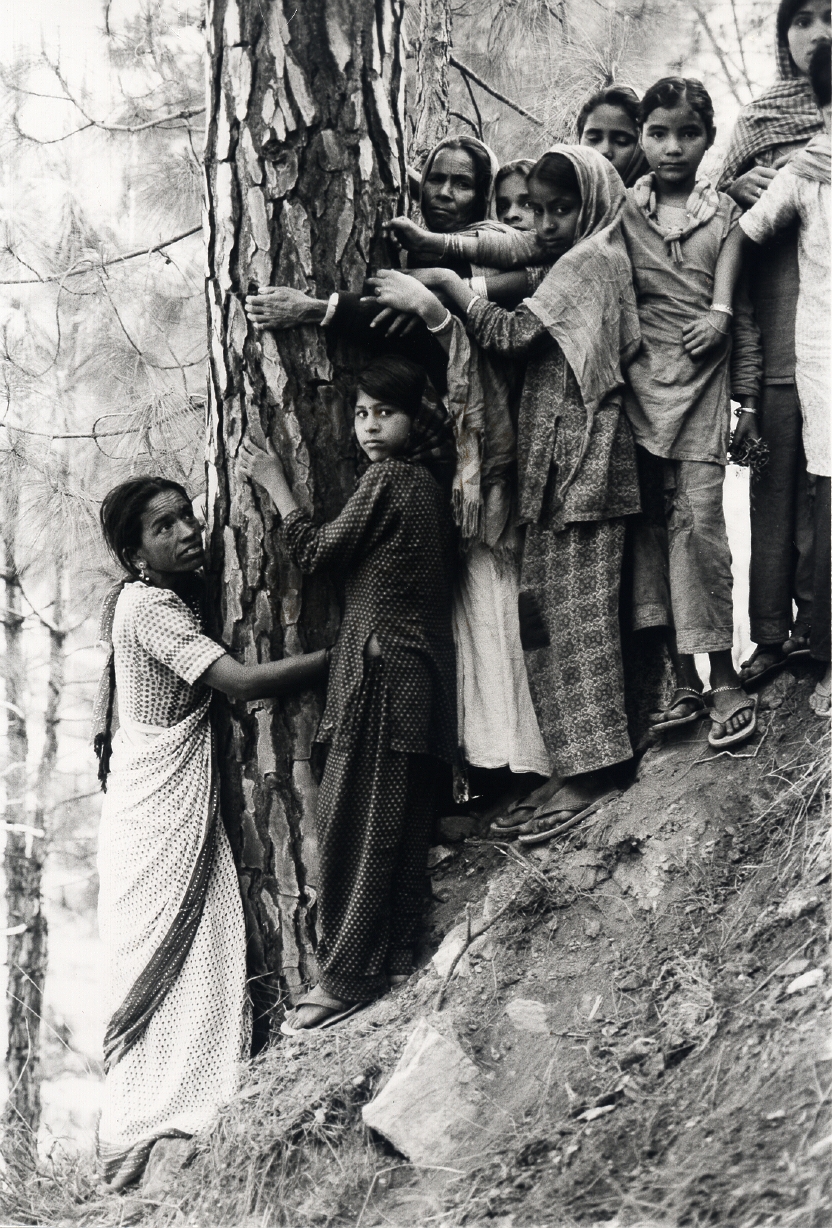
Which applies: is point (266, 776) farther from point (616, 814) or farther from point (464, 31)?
point (464, 31)

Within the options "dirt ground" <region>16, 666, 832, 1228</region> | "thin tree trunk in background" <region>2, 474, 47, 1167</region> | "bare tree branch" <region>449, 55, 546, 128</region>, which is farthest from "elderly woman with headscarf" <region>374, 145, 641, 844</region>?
"thin tree trunk in background" <region>2, 474, 47, 1167</region>

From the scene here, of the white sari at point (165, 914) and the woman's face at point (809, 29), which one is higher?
the woman's face at point (809, 29)

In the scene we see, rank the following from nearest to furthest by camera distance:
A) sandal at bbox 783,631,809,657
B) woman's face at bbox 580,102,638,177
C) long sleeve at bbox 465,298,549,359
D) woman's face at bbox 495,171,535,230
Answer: long sleeve at bbox 465,298,549,359 → sandal at bbox 783,631,809,657 → woman's face at bbox 580,102,638,177 → woman's face at bbox 495,171,535,230

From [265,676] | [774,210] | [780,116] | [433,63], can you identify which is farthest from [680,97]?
[433,63]

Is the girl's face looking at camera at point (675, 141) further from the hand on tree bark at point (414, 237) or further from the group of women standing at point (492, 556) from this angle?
the hand on tree bark at point (414, 237)

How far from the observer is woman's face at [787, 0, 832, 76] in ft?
12.5

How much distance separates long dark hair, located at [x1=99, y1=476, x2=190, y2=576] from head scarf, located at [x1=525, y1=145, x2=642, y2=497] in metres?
1.30

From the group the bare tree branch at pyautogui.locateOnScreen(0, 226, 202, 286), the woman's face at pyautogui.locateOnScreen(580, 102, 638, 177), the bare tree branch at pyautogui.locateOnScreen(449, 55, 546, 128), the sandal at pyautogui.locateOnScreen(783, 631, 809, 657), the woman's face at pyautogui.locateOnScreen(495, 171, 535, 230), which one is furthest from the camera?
the bare tree branch at pyautogui.locateOnScreen(0, 226, 202, 286)

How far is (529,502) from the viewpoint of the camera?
12.9 feet

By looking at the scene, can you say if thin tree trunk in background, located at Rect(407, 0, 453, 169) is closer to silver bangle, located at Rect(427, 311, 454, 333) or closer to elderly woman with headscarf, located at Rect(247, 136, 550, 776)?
elderly woman with headscarf, located at Rect(247, 136, 550, 776)

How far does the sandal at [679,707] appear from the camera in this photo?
3918 mm

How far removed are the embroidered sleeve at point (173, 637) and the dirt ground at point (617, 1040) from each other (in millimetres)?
1000

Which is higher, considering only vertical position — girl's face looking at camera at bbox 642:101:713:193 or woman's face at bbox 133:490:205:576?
girl's face looking at camera at bbox 642:101:713:193

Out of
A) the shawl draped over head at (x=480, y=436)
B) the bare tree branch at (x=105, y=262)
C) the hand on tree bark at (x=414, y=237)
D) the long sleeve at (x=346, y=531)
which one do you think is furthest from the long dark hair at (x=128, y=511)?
the bare tree branch at (x=105, y=262)
